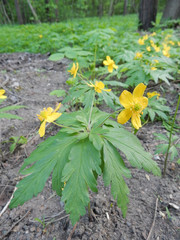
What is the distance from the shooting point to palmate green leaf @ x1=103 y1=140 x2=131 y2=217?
106cm

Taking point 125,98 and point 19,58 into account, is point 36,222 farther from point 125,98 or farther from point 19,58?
point 19,58

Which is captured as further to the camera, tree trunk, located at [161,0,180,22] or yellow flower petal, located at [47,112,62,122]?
tree trunk, located at [161,0,180,22]

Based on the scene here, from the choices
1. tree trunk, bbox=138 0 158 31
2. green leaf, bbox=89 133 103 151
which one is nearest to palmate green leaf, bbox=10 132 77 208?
green leaf, bbox=89 133 103 151

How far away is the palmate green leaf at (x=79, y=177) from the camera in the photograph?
96cm

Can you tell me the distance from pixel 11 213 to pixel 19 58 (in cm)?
540

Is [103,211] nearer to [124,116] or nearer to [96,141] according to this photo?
[96,141]

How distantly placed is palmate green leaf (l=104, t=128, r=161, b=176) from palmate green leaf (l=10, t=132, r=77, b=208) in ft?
0.94

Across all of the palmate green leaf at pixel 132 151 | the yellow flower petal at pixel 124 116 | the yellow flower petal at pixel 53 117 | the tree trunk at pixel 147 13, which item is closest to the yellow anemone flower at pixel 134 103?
the yellow flower petal at pixel 124 116

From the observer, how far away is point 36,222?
1462 millimetres

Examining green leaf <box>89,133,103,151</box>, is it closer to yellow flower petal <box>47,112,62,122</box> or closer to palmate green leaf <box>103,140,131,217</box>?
palmate green leaf <box>103,140,131,217</box>

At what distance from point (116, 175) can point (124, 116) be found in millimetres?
390

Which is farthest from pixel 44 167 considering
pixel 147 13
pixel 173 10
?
pixel 173 10

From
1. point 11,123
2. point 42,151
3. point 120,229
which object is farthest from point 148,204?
point 11,123

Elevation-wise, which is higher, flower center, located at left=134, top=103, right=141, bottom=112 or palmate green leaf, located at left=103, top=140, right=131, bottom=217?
flower center, located at left=134, top=103, right=141, bottom=112
